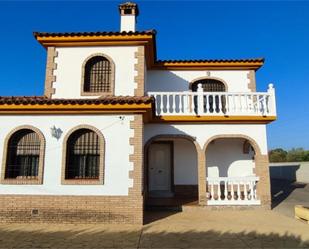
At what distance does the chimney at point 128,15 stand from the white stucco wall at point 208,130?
487 centimetres

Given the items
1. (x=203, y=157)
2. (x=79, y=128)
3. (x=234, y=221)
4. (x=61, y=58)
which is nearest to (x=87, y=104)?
(x=79, y=128)

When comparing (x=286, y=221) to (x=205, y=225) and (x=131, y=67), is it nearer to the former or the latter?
(x=205, y=225)

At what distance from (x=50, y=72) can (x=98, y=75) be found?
5.87ft

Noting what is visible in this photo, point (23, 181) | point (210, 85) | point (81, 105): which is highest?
point (210, 85)

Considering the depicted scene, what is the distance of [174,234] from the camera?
678 centimetres

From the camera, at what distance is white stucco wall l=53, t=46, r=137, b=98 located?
10.4 metres

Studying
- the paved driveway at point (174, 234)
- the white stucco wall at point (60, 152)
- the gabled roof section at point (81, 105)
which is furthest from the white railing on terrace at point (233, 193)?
the gabled roof section at point (81, 105)

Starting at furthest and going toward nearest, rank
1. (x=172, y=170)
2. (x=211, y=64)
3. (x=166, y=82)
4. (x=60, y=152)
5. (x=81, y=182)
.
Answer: (x=166, y=82)
(x=211, y=64)
(x=172, y=170)
(x=60, y=152)
(x=81, y=182)

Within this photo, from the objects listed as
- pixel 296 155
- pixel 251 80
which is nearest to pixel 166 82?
pixel 251 80

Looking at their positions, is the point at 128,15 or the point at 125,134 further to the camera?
the point at 128,15

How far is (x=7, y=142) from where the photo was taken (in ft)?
27.5

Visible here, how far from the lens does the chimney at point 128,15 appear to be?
12.4 metres

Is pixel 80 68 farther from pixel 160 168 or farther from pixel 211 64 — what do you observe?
pixel 211 64

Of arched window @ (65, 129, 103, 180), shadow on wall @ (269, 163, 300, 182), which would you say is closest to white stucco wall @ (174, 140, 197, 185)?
arched window @ (65, 129, 103, 180)
